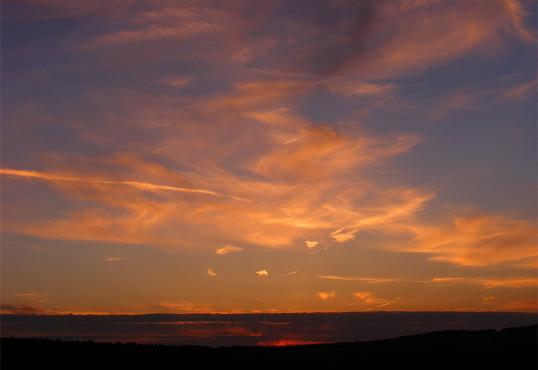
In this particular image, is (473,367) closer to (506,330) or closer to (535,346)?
(535,346)

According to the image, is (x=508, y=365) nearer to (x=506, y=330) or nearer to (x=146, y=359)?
Answer: (x=506, y=330)

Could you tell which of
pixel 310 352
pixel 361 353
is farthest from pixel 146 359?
pixel 361 353

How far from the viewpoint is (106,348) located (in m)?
49.4

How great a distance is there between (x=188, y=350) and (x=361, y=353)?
567 inches

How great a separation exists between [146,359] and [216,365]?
5.33 metres

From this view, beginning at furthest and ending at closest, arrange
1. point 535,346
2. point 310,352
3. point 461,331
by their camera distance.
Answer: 1. point 461,331
2. point 310,352
3. point 535,346

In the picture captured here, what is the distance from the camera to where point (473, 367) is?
46.2 m

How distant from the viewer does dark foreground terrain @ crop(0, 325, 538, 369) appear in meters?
45.4

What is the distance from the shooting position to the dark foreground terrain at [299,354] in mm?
45406

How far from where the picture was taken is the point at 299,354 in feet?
172

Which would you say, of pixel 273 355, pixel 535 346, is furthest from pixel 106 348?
pixel 535 346

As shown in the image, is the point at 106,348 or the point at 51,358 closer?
the point at 51,358

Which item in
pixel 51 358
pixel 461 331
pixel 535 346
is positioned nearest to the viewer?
pixel 51 358

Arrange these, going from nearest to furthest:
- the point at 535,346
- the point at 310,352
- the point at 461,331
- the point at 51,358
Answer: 1. the point at 51,358
2. the point at 535,346
3. the point at 310,352
4. the point at 461,331
